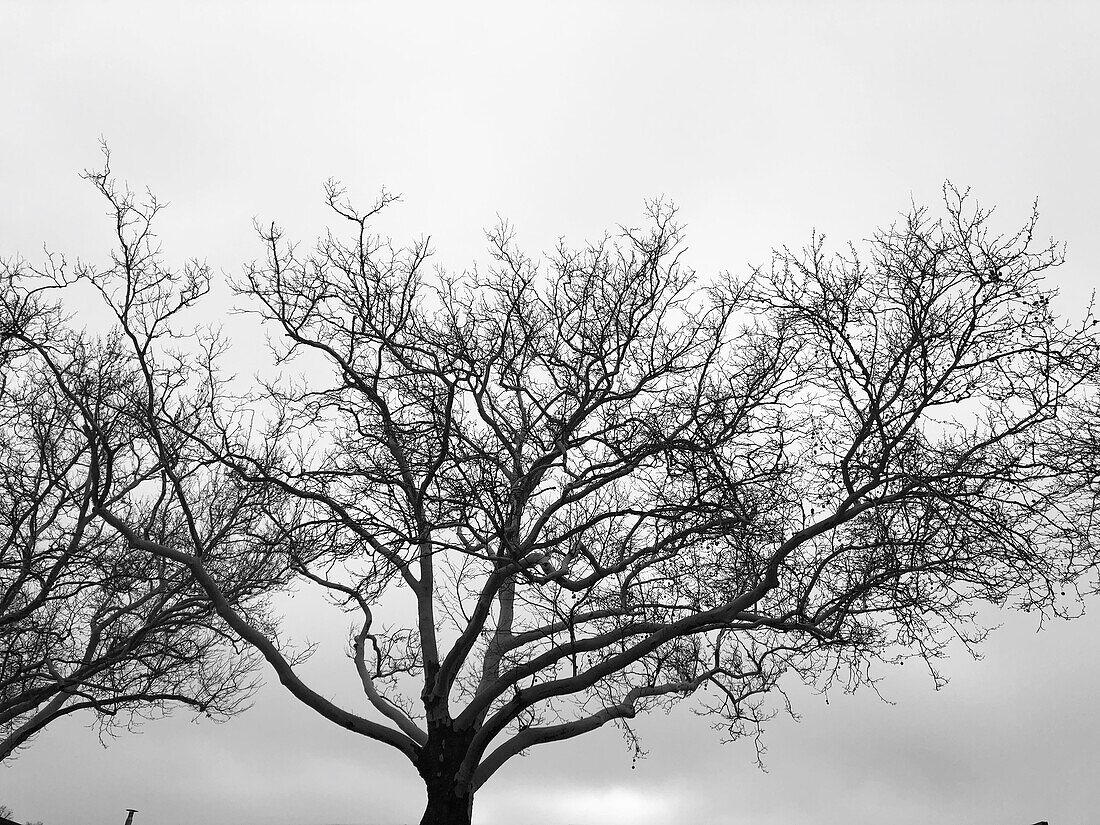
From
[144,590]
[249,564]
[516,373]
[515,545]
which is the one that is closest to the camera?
[515,545]

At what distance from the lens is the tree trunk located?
12031mm

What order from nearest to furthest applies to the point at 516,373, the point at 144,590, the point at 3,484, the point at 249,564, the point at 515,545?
the point at 515,545
the point at 3,484
the point at 516,373
the point at 249,564
the point at 144,590

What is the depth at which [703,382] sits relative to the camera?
11648 millimetres

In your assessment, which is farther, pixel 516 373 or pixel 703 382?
pixel 516 373

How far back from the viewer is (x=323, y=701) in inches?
481

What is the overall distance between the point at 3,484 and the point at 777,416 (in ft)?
35.4

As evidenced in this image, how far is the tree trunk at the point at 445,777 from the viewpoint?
39.5 feet

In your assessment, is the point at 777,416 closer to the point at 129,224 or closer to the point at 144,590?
the point at 129,224

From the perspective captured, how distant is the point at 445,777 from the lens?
481 inches

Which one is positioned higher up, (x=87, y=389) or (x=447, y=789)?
(x=87, y=389)

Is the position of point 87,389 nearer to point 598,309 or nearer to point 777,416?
point 598,309

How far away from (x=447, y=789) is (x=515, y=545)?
4006 mm

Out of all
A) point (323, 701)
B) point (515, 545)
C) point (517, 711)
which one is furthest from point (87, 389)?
point (517, 711)

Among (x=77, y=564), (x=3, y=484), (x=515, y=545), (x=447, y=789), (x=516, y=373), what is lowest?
(x=447, y=789)
